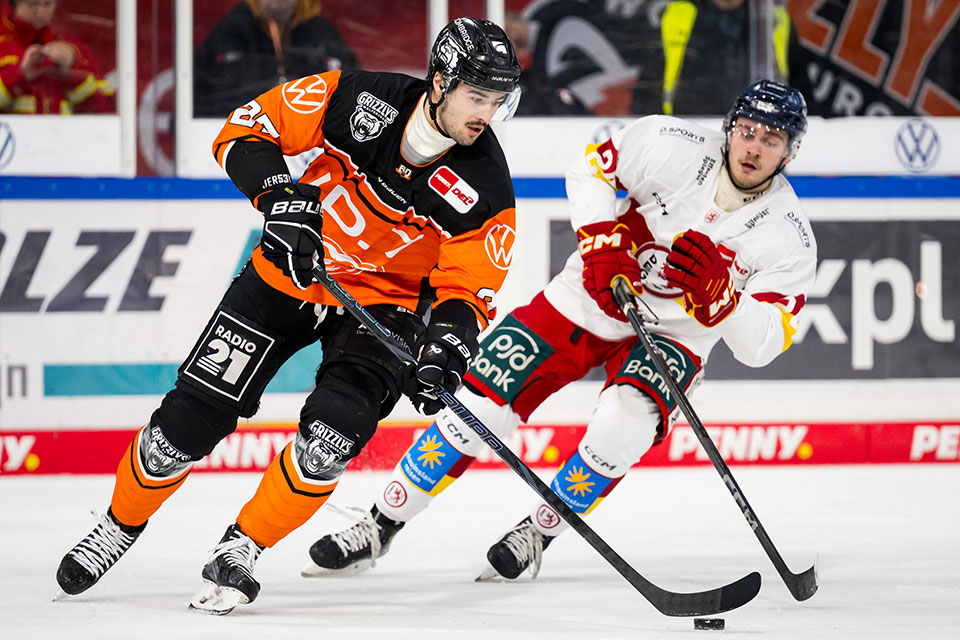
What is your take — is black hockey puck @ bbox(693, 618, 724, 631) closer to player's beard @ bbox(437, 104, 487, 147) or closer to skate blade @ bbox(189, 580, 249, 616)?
skate blade @ bbox(189, 580, 249, 616)

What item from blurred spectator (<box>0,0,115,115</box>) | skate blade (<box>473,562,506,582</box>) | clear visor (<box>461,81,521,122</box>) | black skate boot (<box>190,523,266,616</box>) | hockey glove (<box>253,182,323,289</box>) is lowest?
skate blade (<box>473,562,506,582</box>)

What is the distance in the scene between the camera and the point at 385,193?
2.99m

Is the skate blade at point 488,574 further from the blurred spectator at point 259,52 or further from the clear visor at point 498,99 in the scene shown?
the blurred spectator at point 259,52

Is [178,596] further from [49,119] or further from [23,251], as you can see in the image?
[49,119]

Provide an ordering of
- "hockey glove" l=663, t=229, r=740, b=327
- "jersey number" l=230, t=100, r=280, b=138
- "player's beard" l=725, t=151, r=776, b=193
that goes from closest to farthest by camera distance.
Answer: "jersey number" l=230, t=100, r=280, b=138, "hockey glove" l=663, t=229, r=740, b=327, "player's beard" l=725, t=151, r=776, b=193

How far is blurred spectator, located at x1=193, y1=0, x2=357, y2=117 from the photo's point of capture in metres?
5.42

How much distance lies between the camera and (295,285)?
2.87 m

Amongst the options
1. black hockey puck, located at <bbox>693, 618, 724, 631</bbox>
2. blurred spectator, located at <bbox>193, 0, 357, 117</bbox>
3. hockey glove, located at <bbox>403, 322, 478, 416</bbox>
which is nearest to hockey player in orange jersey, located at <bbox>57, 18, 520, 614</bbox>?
A: hockey glove, located at <bbox>403, 322, 478, 416</bbox>

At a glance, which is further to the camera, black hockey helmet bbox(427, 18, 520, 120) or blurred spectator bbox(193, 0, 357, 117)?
blurred spectator bbox(193, 0, 357, 117)

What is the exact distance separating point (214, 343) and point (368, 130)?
1.94 feet

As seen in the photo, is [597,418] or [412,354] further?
[597,418]

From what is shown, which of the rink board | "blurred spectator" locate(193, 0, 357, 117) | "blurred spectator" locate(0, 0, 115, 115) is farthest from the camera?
"blurred spectator" locate(193, 0, 357, 117)

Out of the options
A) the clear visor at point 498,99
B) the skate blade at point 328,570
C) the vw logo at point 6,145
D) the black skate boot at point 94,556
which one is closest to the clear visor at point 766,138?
the clear visor at point 498,99

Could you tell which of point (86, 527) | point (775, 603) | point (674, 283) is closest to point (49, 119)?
point (86, 527)
